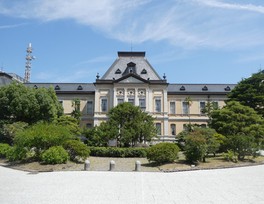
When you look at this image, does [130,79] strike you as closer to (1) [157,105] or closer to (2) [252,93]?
(1) [157,105]

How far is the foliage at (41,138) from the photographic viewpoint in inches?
711

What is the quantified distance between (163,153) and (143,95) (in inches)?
817

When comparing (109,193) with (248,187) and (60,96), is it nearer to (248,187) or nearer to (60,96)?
(248,187)

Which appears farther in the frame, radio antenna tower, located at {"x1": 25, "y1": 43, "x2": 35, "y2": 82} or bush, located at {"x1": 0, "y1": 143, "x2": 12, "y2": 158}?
radio antenna tower, located at {"x1": 25, "y1": 43, "x2": 35, "y2": 82}

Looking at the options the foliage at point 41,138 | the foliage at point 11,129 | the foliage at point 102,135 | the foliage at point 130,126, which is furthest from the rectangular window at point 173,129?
the foliage at point 41,138

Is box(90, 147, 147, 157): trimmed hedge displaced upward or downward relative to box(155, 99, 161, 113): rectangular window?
downward

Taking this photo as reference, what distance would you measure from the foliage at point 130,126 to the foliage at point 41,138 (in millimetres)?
6445

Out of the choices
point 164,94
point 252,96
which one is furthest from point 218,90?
point 252,96

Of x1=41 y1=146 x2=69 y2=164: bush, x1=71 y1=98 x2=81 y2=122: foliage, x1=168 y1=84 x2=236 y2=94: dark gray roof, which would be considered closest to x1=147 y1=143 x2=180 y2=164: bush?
x1=41 y1=146 x2=69 y2=164: bush

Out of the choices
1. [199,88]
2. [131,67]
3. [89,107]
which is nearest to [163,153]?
[131,67]

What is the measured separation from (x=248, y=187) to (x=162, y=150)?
7728 millimetres

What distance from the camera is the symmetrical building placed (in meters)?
37.9

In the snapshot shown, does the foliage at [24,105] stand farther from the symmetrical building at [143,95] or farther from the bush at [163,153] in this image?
the bush at [163,153]

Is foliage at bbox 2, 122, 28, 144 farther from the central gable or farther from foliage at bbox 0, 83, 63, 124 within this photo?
the central gable
